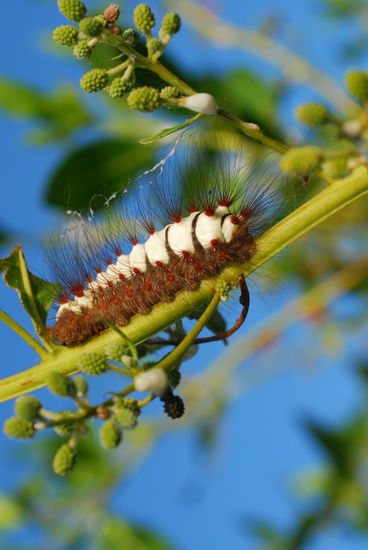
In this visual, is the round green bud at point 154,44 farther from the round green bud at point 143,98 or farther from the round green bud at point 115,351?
the round green bud at point 115,351

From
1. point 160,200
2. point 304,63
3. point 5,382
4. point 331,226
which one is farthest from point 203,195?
point 304,63

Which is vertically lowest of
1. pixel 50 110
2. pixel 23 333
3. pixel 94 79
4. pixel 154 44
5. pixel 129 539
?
pixel 129 539

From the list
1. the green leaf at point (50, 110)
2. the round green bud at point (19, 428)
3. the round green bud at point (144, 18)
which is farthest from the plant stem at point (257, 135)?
the green leaf at point (50, 110)

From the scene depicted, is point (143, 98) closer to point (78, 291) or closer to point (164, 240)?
point (164, 240)

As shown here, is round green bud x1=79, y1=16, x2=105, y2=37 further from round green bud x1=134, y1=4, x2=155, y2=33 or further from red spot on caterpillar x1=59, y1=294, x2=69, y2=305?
red spot on caterpillar x1=59, y1=294, x2=69, y2=305

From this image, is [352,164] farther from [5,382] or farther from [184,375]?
[184,375]

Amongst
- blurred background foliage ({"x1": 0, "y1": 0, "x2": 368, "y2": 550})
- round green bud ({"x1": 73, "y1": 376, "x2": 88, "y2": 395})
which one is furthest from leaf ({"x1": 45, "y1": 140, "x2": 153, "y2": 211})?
round green bud ({"x1": 73, "y1": 376, "x2": 88, "y2": 395})

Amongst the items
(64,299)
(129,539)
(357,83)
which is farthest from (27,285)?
(129,539)
